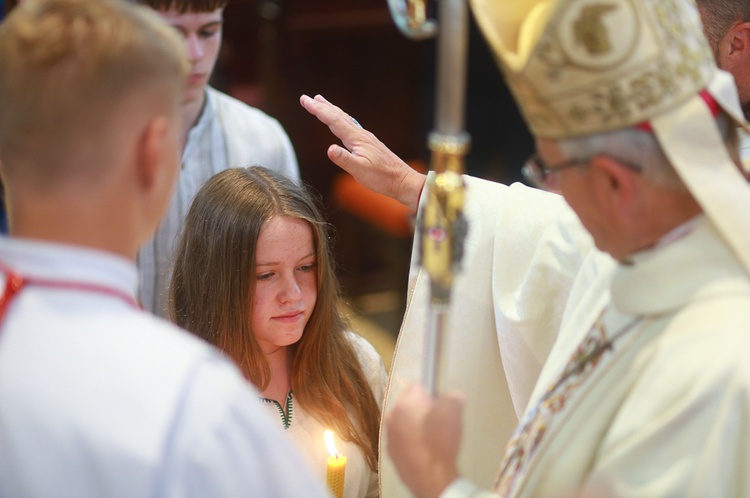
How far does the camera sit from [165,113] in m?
1.20

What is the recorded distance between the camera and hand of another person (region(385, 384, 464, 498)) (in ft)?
4.48

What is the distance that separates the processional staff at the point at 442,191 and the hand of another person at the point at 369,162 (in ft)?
2.93

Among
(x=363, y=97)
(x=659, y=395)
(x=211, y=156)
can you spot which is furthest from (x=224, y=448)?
(x=363, y=97)

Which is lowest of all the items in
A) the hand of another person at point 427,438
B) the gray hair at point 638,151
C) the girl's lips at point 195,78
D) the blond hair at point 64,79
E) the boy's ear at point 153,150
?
the hand of another person at point 427,438

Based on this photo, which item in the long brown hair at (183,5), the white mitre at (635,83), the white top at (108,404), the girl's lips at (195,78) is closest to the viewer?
the white top at (108,404)

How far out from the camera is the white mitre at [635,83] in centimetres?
136

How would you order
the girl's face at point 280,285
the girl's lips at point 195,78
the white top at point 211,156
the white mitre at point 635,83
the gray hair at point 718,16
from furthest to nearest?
the white top at point 211,156 < the girl's lips at point 195,78 < the gray hair at point 718,16 < the girl's face at point 280,285 < the white mitre at point 635,83

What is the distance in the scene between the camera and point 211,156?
311 centimetres

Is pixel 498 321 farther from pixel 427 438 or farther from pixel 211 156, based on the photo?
pixel 211 156

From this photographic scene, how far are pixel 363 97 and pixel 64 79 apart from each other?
4.77 metres

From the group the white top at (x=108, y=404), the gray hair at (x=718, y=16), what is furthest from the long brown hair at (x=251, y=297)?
the gray hair at (x=718, y=16)

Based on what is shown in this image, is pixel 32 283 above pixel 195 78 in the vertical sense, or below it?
above

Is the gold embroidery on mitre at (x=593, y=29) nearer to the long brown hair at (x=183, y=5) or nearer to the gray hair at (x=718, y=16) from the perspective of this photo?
the gray hair at (x=718, y=16)

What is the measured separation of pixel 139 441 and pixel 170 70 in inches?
18.0
